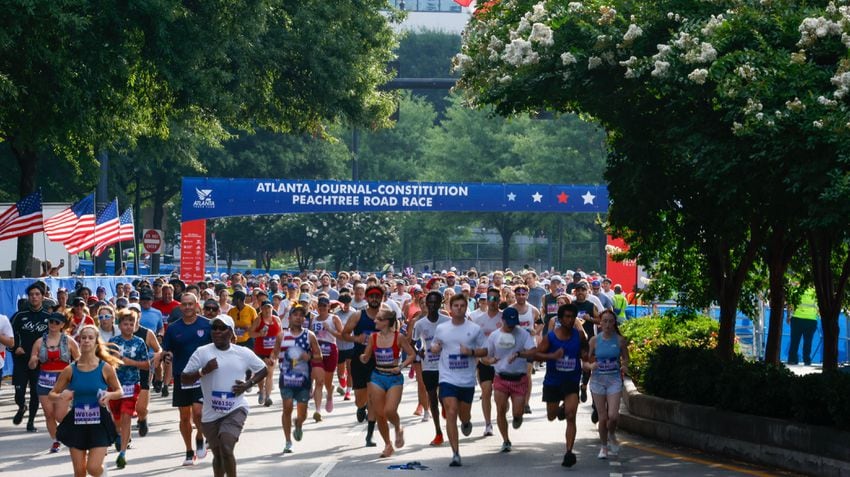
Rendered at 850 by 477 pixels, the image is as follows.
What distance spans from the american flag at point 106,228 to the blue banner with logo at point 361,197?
796cm

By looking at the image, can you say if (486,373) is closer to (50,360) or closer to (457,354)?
(457,354)

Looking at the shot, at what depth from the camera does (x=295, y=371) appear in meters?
16.2

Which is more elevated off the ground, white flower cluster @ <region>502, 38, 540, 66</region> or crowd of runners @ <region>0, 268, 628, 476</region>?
white flower cluster @ <region>502, 38, 540, 66</region>

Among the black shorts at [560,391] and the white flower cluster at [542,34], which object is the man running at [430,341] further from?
the white flower cluster at [542,34]

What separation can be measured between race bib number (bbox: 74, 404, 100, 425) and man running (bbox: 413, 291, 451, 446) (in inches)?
198

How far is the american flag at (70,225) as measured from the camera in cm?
2953

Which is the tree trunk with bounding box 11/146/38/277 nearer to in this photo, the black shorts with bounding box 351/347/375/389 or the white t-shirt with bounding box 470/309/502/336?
the black shorts with bounding box 351/347/375/389

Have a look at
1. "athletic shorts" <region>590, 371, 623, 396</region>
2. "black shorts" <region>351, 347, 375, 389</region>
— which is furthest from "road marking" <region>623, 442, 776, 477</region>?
"black shorts" <region>351, 347, 375, 389</region>

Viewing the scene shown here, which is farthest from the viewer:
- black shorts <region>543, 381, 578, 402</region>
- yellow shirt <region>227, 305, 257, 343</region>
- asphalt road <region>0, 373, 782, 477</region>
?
yellow shirt <region>227, 305, 257, 343</region>

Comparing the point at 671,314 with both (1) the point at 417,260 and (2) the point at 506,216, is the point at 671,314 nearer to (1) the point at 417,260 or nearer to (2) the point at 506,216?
(2) the point at 506,216

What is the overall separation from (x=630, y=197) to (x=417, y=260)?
71331mm

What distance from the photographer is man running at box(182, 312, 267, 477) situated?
12.0 metres

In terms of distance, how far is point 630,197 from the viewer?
57.0 ft

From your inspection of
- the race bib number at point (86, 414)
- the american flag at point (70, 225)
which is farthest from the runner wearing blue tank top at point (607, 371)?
the american flag at point (70, 225)
